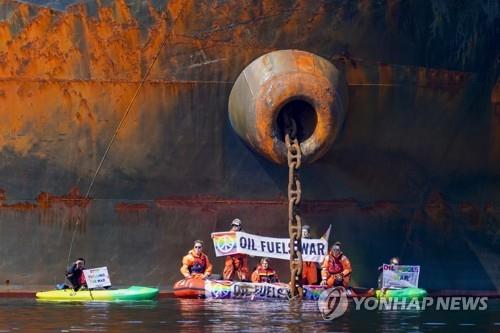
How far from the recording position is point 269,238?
63.8 ft

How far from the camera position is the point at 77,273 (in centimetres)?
1911

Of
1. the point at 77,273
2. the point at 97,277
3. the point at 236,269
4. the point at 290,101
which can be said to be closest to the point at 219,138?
the point at 290,101

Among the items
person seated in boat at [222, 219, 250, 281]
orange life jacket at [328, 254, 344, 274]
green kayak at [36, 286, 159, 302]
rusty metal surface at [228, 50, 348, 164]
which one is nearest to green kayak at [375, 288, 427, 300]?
orange life jacket at [328, 254, 344, 274]

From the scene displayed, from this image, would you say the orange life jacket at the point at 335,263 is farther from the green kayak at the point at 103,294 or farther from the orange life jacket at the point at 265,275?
the green kayak at the point at 103,294

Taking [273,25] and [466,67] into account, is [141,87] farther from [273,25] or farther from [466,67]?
[466,67]

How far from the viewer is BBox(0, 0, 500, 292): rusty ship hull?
18641 mm

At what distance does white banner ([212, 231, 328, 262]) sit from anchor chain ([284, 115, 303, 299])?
24.6 inches

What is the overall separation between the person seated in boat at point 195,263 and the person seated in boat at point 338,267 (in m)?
1.52

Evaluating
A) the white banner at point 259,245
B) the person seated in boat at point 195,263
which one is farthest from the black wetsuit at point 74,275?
the white banner at point 259,245

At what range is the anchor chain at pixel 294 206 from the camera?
18.5 meters

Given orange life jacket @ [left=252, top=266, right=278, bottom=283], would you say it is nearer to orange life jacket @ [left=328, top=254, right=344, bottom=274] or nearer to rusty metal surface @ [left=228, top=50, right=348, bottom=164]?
orange life jacket @ [left=328, top=254, right=344, bottom=274]

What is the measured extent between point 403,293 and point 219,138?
9.75ft

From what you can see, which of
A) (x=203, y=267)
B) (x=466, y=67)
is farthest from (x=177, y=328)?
(x=466, y=67)

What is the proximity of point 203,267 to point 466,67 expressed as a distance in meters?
4.02
